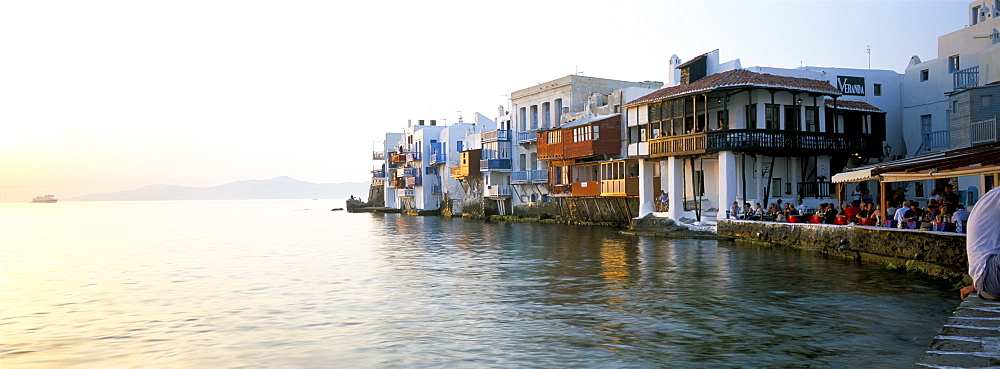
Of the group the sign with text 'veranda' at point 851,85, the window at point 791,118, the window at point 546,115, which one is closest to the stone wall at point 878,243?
the window at point 791,118

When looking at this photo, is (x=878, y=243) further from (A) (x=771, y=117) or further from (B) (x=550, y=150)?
(B) (x=550, y=150)

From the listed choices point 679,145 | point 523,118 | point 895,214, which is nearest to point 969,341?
point 895,214

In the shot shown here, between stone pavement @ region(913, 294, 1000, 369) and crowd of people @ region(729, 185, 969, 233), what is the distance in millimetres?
8698

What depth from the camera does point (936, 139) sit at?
3794cm

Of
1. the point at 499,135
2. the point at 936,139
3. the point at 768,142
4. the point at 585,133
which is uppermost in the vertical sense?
the point at 499,135

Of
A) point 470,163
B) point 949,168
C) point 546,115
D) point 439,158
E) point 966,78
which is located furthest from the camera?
point 439,158

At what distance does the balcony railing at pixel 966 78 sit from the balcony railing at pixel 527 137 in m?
31.6

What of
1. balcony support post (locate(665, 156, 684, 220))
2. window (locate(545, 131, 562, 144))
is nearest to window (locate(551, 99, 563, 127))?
window (locate(545, 131, 562, 144))

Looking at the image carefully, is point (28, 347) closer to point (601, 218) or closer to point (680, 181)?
point (680, 181)

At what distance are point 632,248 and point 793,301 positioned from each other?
15.1 metres

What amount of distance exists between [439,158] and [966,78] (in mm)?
53203

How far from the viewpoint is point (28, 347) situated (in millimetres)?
13086

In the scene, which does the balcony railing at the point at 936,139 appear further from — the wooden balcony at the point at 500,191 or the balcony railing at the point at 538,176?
the wooden balcony at the point at 500,191

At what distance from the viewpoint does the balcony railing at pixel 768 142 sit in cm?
3469
